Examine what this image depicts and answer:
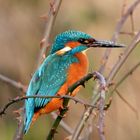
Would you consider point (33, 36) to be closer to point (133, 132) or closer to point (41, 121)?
point (41, 121)

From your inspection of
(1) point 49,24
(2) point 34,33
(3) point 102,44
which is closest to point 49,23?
(1) point 49,24

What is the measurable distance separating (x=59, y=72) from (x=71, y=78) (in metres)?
0.09

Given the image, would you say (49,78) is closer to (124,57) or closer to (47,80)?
(47,80)

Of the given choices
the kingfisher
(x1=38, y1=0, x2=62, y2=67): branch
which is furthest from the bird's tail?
(x1=38, y1=0, x2=62, y2=67): branch

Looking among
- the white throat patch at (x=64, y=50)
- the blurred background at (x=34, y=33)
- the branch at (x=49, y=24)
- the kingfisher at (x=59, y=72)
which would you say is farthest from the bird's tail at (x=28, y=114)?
the blurred background at (x=34, y=33)

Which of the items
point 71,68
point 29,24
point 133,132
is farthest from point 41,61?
point 29,24

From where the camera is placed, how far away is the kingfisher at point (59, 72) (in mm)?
3074

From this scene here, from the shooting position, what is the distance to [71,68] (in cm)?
Result: 329

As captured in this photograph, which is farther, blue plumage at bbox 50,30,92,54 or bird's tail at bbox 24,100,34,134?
blue plumage at bbox 50,30,92,54

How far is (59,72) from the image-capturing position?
3.25 meters

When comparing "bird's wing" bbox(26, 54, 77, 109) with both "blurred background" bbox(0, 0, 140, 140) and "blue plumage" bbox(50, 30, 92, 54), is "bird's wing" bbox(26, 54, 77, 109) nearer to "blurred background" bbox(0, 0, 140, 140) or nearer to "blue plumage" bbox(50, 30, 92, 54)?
"blue plumage" bbox(50, 30, 92, 54)

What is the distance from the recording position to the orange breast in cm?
314

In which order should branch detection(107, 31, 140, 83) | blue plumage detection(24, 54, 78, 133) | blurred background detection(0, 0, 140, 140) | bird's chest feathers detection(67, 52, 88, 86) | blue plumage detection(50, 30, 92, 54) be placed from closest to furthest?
branch detection(107, 31, 140, 83) → blue plumage detection(24, 54, 78, 133) → bird's chest feathers detection(67, 52, 88, 86) → blue plumage detection(50, 30, 92, 54) → blurred background detection(0, 0, 140, 140)

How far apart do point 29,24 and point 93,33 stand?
0.63 metres
